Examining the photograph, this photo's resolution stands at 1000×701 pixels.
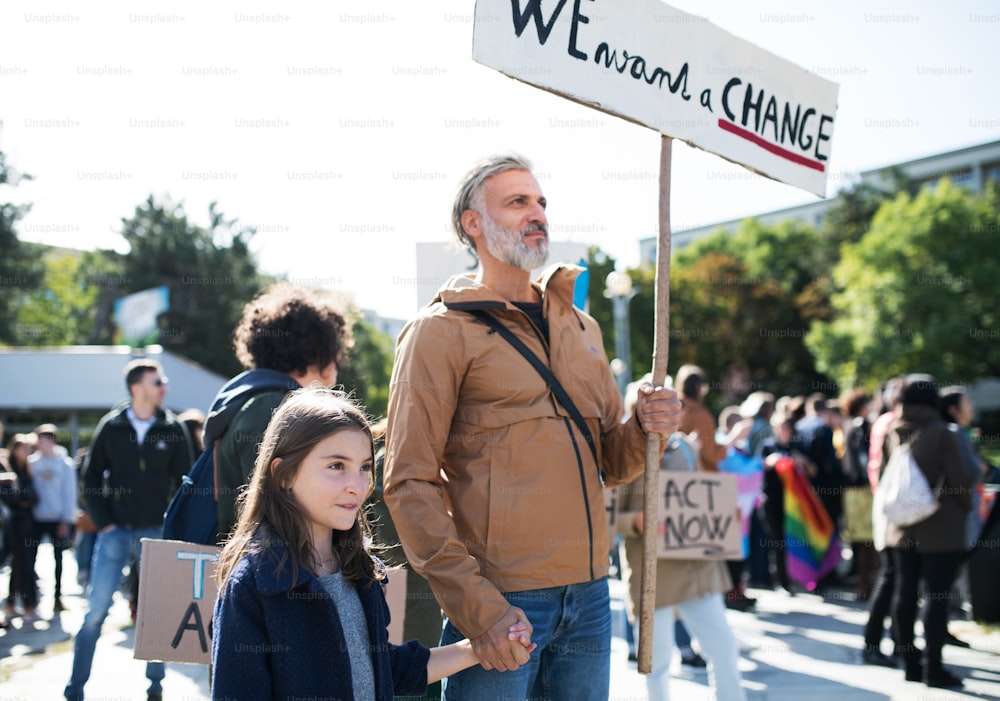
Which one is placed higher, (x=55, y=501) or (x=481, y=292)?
(x=481, y=292)

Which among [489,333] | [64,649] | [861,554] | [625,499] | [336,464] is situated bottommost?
[64,649]

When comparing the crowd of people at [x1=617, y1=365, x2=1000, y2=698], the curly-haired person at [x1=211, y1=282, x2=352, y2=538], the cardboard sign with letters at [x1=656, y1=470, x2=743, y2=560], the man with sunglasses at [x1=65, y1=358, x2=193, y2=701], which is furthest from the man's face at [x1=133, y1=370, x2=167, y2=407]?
the cardboard sign with letters at [x1=656, y1=470, x2=743, y2=560]

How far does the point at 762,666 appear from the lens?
6.54 m

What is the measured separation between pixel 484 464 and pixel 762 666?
4804mm

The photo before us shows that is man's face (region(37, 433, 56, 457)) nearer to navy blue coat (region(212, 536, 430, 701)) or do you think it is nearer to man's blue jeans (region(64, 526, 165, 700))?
man's blue jeans (region(64, 526, 165, 700))

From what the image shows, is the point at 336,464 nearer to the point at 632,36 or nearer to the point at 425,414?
the point at 425,414

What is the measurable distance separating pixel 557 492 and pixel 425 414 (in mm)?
454

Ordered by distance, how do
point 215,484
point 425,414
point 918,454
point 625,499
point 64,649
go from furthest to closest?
point 64,649
point 918,454
point 625,499
point 215,484
point 425,414

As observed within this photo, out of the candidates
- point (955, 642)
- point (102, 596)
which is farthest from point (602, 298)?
point (102, 596)

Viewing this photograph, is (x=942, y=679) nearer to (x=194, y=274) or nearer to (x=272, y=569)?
(x=272, y=569)

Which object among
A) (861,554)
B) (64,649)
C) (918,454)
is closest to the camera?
(918,454)

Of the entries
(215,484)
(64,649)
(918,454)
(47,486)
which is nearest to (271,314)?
(215,484)

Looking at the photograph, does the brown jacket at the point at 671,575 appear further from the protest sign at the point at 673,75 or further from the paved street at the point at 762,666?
the protest sign at the point at 673,75

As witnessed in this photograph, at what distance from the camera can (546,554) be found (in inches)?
102
